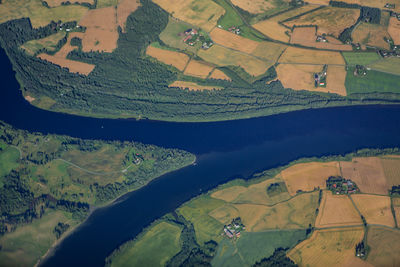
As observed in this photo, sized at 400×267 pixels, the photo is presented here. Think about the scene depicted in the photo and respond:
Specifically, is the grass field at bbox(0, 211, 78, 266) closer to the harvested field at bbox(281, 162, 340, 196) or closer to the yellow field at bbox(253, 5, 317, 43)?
the harvested field at bbox(281, 162, 340, 196)

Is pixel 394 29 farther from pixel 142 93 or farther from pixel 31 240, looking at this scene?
pixel 31 240

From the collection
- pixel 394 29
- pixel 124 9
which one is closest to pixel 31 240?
pixel 124 9

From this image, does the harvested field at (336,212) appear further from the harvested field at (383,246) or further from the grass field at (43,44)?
the grass field at (43,44)

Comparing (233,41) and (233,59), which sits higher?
(233,41)

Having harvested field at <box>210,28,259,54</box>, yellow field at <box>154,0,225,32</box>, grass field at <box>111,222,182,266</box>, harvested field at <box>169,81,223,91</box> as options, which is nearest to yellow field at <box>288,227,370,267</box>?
grass field at <box>111,222,182,266</box>

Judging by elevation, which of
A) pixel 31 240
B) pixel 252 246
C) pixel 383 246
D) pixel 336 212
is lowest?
pixel 31 240

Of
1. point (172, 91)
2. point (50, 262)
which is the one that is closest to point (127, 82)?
point (172, 91)

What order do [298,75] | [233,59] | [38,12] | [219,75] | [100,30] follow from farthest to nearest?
[38,12], [100,30], [233,59], [298,75], [219,75]

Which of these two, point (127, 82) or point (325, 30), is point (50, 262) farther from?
point (325, 30)
